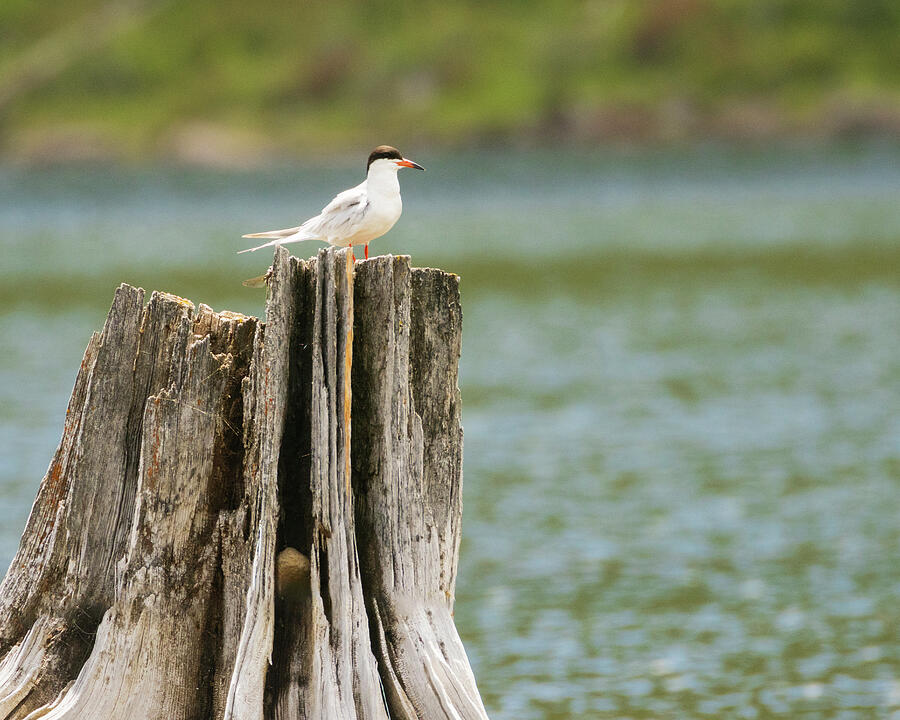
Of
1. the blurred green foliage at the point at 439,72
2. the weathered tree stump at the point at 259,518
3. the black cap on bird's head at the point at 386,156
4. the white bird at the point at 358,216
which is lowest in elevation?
the weathered tree stump at the point at 259,518

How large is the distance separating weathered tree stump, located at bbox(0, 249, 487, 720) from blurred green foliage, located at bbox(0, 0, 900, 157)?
402 feet

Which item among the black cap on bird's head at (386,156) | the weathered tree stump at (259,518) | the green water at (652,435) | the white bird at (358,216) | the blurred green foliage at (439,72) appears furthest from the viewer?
the blurred green foliage at (439,72)

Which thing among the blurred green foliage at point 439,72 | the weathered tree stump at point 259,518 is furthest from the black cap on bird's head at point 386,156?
the blurred green foliage at point 439,72

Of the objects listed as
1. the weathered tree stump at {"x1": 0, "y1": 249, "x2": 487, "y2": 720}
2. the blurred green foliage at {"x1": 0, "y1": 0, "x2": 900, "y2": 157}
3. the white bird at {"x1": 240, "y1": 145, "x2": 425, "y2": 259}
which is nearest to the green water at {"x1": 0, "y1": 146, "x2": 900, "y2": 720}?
Answer: the white bird at {"x1": 240, "y1": 145, "x2": 425, "y2": 259}

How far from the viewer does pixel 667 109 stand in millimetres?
143375

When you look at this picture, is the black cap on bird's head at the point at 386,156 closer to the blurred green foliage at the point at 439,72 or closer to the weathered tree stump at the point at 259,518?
the weathered tree stump at the point at 259,518

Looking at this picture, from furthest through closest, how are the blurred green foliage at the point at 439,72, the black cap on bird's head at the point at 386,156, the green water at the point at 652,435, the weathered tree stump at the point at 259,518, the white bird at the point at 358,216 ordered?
the blurred green foliage at the point at 439,72 < the green water at the point at 652,435 < the black cap on bird's head at the point at 386,156 < the white bird at the point at 358,216 < the weathered tree stump at the point at 259,518

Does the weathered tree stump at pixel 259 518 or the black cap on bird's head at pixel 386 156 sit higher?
the black cap on bird's head at pixel 386 156

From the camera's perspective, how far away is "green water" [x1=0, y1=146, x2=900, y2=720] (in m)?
13.5

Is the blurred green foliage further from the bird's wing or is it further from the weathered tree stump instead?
the weathered tree stump

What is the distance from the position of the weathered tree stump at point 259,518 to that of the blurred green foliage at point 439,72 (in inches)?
4824

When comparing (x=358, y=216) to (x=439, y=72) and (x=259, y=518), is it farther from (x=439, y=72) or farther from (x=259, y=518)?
(x=439, y=72)

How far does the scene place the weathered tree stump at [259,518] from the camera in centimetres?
746

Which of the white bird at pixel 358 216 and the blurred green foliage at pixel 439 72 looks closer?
the white bird at pixel 358 216
